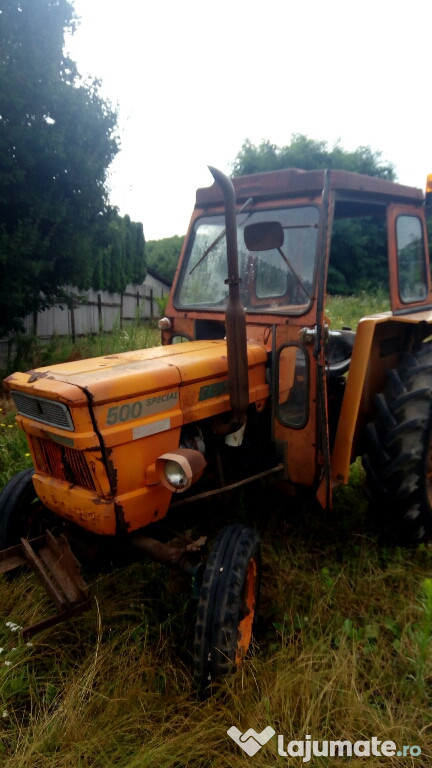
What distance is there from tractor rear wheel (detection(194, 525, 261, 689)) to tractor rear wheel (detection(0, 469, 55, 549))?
1.18 m

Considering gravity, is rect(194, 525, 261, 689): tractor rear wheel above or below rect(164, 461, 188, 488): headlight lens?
below

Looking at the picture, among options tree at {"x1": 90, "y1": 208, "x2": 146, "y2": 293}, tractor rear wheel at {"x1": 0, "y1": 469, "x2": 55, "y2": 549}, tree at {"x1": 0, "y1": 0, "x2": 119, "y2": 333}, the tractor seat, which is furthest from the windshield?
tree at {"x1": 90, "y1": 208, "x2": 146, "y2": 293}

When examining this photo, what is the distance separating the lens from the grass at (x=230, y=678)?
78.4 inches

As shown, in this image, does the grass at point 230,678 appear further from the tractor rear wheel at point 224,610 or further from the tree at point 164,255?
the tree at point 164,255

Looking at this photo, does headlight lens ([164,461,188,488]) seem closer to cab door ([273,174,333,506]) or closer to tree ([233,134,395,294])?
cab door ([273,174,333,506])

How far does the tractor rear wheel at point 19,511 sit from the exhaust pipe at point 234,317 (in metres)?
1.31

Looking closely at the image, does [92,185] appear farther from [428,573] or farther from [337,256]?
[428,573]

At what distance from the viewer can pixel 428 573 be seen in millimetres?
→ 3045

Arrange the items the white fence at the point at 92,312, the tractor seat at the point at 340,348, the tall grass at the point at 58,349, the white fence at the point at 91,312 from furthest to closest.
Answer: the white fence at the point at 91,312 < the white fence at the point at 92,312 < the tall grass at the point at 58,349 < the tractor seat at the point at 340,348

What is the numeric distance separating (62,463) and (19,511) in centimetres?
73

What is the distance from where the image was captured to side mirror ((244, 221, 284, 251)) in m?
2.56

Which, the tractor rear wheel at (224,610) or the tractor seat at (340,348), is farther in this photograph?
the tractor seat at (340,348)

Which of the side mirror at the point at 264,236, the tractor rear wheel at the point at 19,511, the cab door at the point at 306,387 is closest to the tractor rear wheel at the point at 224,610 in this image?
the cab door at the point at 306,387

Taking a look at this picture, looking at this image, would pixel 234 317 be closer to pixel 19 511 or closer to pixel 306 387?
pixel 306 387
